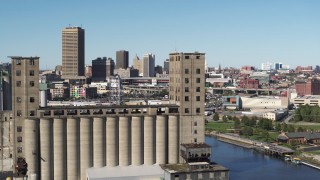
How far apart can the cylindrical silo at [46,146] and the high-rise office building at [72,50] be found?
116109 mm

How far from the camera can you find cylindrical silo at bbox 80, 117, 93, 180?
33875 millimetres

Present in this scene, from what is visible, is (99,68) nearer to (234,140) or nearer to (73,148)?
(234,140)

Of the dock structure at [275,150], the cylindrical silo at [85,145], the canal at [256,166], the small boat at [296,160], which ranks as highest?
the cylindrical silo at [85,145]

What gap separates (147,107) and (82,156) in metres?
6.14

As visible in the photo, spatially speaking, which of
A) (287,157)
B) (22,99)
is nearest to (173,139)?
(22,99)

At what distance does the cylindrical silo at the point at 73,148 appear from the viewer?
33594 millimetres

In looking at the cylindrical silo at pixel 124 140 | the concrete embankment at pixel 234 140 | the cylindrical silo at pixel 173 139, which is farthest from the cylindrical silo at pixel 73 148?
the concrete embankment at pixel 234 140

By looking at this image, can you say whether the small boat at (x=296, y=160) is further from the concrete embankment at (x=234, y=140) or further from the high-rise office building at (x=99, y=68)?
the high-rise office building at (x=99, y=68)

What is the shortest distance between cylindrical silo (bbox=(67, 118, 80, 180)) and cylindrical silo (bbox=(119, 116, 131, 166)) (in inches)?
121

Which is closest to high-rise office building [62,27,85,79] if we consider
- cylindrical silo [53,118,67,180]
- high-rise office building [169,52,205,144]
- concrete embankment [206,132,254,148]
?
concrete embankment [206,132,254,148]

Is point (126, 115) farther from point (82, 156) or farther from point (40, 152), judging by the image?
point (40, 152)

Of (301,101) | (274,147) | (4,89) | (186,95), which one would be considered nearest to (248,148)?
(274,147)

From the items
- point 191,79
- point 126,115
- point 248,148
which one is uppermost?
point 191,79

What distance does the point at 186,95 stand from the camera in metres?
36.6
